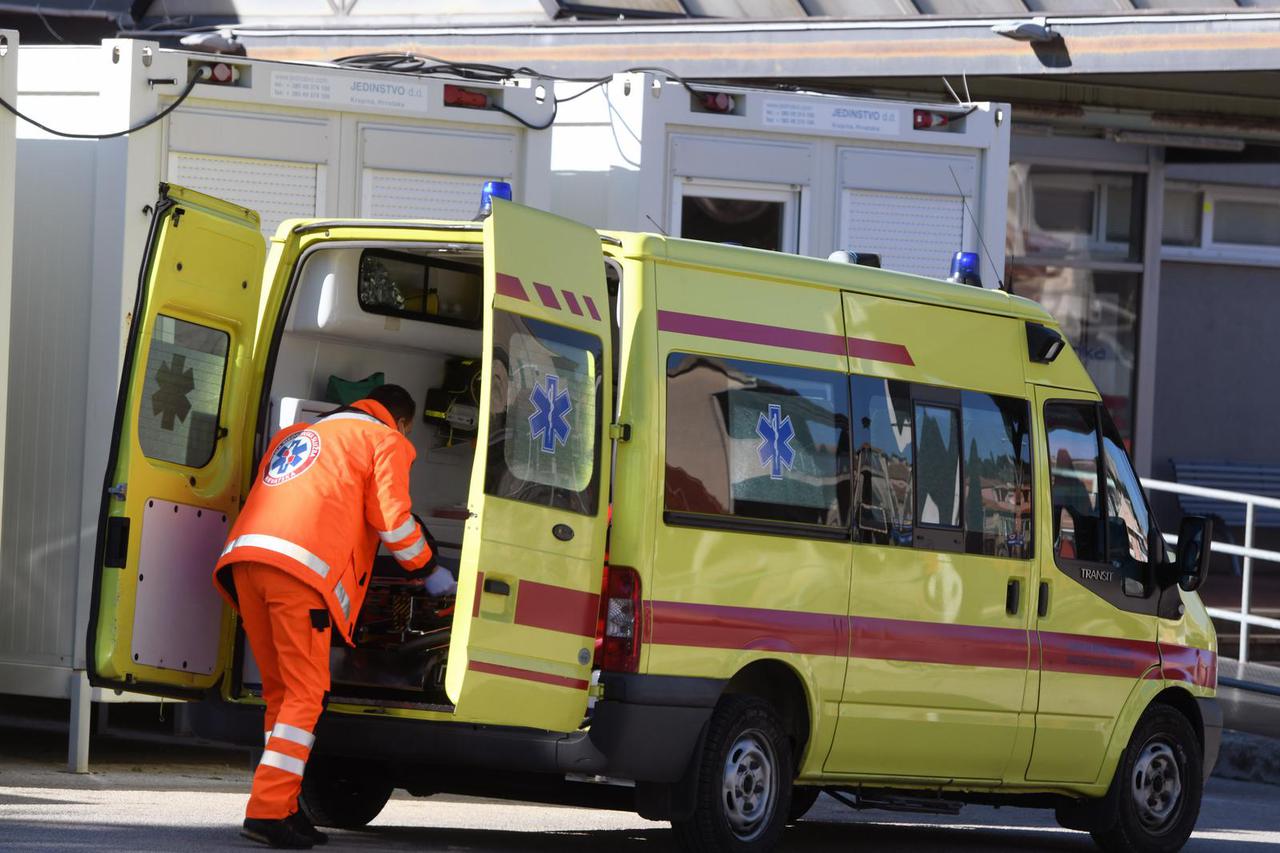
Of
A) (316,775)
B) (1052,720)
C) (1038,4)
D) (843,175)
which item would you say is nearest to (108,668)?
(316,775)

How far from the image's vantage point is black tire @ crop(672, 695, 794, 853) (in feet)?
25.1

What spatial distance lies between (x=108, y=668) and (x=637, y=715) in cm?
175

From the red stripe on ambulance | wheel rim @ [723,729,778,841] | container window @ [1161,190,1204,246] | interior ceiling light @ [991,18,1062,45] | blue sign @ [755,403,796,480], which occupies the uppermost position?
interior ceiling light @ [991,18,1062,45]

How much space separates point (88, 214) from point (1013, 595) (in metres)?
4.30

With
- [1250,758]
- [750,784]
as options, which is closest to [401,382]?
[750,784]

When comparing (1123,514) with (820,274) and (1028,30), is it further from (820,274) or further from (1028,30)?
(1028,30)

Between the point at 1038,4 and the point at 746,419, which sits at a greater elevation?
the point at 1038,4

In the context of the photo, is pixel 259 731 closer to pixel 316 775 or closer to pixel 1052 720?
pixel 316 775

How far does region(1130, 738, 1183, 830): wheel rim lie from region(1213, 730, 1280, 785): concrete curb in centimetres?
335

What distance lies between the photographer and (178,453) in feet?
25.9

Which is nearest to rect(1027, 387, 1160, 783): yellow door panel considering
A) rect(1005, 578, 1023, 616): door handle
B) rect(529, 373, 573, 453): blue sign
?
rect(1005, 578, 1023, 616): door handle

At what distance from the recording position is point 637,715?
7.40 metres

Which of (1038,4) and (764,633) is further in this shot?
(1038,4)

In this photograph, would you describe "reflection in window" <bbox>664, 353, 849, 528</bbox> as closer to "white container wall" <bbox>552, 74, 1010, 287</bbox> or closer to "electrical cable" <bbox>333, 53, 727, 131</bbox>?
"white container wall" <bbox>552, 74, 1010, 287</bbox>
